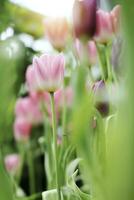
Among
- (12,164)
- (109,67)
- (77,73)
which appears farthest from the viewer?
(12,164)

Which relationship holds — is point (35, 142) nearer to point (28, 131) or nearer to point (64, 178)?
point (28, 131)

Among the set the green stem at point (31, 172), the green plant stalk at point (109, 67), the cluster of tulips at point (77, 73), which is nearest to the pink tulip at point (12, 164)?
the green stem at point (31, 172)

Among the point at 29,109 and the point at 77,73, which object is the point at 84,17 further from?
the point at 29,109

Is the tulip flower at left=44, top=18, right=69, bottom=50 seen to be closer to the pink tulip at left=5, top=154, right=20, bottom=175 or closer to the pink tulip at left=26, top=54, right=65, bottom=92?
the pink tulip at left=26, top=54, right=65, bottom=92

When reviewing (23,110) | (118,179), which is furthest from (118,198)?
(23,110)

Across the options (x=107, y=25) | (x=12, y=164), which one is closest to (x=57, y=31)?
(x=107, y=25)

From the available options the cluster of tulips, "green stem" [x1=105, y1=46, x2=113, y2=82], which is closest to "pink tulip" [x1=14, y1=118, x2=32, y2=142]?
the cluster of tulips
